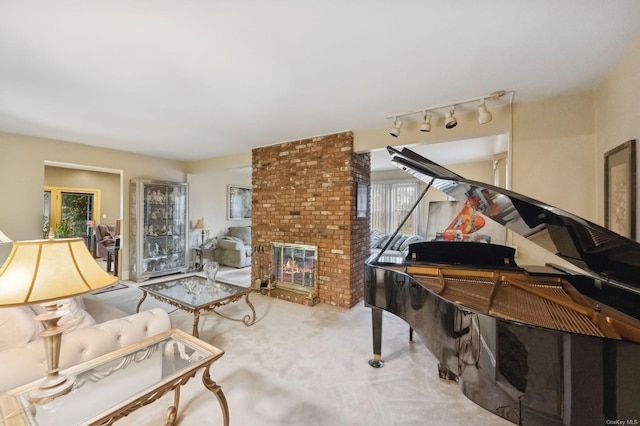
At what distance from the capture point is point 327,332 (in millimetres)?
2779

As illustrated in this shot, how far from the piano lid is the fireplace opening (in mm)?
2484

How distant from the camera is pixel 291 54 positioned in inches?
71.6

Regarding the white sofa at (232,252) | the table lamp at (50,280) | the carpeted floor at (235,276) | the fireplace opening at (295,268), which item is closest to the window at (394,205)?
the fireplace opening at (295,268)

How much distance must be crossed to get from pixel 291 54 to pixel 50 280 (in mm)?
1823

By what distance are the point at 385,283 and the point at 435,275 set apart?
1.53 ft

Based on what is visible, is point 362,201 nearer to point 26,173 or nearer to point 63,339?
point 63,339

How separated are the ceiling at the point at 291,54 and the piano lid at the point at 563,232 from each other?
0.81 m

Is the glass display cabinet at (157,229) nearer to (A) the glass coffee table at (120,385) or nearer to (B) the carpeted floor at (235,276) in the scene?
(B) the carpeted floor at (235,276)

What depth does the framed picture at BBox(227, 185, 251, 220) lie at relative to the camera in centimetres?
Answer: 685

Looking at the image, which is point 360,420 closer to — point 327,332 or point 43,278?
point 327,332

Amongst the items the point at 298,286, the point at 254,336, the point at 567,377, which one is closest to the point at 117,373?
the point at 254,336

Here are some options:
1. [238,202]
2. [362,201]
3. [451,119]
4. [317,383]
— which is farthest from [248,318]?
[238,202]

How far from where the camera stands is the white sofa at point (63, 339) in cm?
121

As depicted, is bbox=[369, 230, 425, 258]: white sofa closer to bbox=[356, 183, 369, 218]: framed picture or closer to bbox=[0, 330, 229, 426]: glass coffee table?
bbox=[356, 183, 369, 218]: framed picture
